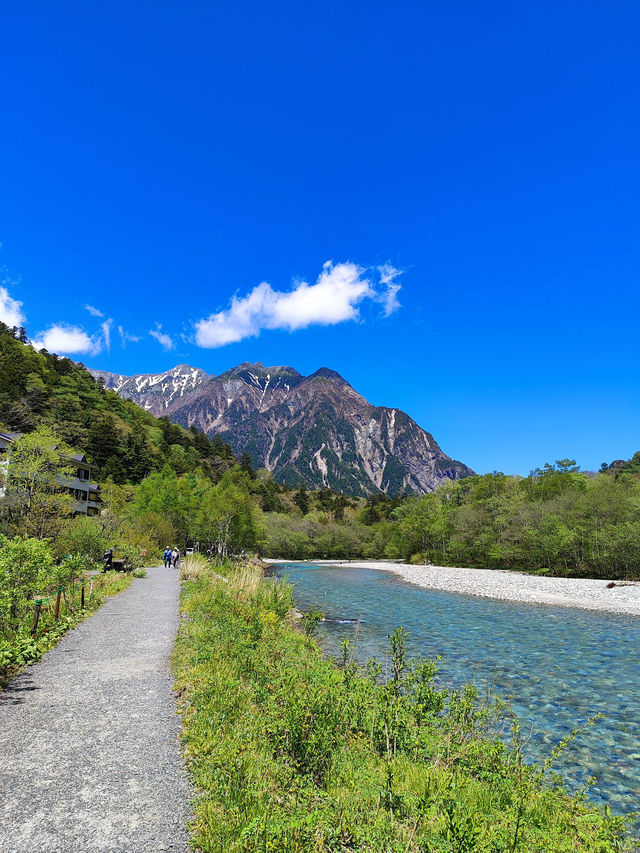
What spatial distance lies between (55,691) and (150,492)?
59752 mm

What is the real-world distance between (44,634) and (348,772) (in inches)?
359

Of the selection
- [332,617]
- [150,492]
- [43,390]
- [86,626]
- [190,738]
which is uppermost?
[43,390]

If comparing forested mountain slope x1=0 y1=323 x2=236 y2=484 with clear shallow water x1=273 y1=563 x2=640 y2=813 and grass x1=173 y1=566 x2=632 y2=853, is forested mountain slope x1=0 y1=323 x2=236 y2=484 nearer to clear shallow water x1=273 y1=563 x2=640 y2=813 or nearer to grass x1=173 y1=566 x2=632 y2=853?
clear shallow water x1=273 y1=563 x2=640 y2=813

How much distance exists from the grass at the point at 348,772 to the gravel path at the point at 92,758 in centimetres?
36

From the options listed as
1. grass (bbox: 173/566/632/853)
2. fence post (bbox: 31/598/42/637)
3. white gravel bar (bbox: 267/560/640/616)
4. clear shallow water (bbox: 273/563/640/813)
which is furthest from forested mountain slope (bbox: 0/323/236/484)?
grass (bbox: 173/566/632/853)

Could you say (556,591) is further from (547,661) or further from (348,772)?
(348,772)

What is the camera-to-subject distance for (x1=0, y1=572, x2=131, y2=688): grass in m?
8.30

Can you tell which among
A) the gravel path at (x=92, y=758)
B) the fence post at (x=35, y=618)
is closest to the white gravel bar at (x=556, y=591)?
the gravel path at (x=92, y=758)

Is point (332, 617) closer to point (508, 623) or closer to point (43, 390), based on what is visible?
point (508, 623)

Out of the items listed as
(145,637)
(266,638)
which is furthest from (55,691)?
(266,638)

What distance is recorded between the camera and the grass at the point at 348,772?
159 inches

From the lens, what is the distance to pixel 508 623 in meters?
23.7

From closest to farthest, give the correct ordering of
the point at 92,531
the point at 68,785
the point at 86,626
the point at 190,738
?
the point at 68,785 < the point at 190,738 < the point at 86,626 < the point at 92,531

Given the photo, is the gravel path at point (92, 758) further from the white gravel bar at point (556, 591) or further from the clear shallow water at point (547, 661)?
the white gravel bar at point (556, 591)
